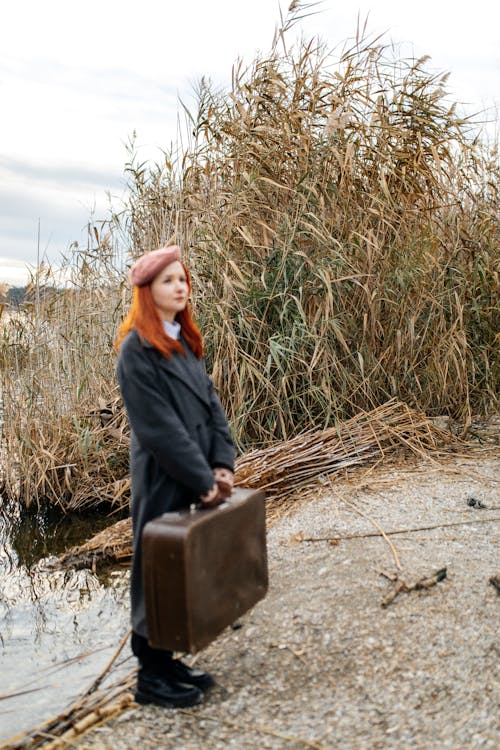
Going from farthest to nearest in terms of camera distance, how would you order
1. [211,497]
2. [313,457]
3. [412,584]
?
1. [313,457]
2. [412,584]
3. [211,497]

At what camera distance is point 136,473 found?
2377 millimetres

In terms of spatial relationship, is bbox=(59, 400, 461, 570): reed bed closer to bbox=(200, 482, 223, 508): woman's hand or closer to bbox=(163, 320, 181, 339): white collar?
bbox=(200, 482, 223, 508): woman's hand

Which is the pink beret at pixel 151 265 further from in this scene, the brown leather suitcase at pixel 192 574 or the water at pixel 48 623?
the water at pixel 48 623

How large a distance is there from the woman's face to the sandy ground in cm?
123

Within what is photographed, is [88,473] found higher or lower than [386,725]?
higher

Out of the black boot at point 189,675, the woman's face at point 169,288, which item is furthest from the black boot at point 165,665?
the woman's face at point 169,288

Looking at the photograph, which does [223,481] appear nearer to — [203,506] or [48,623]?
[203,506]

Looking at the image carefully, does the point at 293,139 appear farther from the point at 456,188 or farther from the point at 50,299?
the point at 50,299

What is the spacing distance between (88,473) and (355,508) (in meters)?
2.19

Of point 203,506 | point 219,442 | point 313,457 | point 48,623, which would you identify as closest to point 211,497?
point 203,506

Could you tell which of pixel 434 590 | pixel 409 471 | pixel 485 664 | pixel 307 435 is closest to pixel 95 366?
pixel 307 435

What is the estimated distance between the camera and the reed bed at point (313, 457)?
4.20 meters

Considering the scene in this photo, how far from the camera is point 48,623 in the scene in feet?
11.9

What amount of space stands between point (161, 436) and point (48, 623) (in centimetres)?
182
